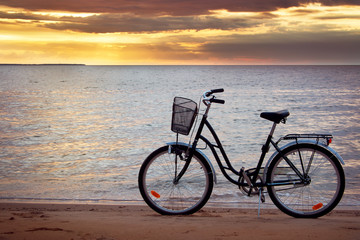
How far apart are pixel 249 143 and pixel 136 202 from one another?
5.99 meters

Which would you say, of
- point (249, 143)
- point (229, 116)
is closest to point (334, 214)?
point (249, 143)

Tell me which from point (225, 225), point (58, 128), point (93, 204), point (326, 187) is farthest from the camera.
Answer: point (58, 128)

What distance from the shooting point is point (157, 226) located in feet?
12.8

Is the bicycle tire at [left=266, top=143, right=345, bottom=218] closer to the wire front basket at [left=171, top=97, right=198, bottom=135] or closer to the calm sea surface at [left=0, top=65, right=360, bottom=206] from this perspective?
the wire front basket at [left=171, top=97, right=198, bottom=135]

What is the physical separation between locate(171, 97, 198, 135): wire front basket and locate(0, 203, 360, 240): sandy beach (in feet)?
3.47

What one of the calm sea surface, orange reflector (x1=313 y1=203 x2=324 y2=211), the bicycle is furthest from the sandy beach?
the calm sea surface

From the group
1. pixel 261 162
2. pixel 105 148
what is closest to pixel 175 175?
pixel 261 162

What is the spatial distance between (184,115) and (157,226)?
1.28 m

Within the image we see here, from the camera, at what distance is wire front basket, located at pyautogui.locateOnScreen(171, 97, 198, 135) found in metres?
4.29

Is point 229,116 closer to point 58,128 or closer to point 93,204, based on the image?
point 58,128

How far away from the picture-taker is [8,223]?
3.99 m

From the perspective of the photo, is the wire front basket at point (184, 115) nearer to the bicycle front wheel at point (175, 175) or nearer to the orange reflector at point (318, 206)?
the bicycle front wheel at point (175, 175)

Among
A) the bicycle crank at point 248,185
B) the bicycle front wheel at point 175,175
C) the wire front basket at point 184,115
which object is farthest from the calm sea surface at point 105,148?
the wire front basket at point 184,115

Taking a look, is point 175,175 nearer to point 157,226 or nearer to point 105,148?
point 157,226
